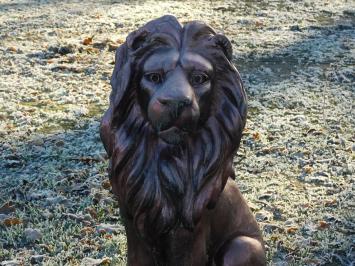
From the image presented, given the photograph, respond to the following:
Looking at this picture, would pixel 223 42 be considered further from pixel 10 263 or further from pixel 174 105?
pixel 10 263

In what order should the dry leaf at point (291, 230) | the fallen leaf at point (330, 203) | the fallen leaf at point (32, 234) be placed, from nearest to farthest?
the fallen leaf at point (32, 234) < the dry leaf at point (291, 230) < the fallen leaf at point (330, 203)

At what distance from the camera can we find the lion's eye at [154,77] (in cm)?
254

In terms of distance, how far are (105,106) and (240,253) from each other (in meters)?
3.91

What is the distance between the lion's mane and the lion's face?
0.04 meters

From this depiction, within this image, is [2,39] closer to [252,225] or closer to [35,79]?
[35,79]

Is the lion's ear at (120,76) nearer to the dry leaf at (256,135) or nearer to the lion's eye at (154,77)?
the lion's eye at (154,77)

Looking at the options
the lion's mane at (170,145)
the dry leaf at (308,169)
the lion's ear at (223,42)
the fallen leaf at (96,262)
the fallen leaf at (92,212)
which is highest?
the lion's ear at (223,42)

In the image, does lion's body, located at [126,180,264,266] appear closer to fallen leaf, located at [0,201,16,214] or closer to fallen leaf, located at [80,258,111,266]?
fallen leaf, located at [80,258,111,266]

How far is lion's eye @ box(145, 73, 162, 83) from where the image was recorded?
8.32 ft

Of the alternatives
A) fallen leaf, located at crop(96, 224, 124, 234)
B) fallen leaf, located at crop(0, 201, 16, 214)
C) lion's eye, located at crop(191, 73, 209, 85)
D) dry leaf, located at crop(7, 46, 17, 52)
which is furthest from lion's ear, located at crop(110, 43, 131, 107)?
dry leaf, located at crop(7, 46, 17, 52)

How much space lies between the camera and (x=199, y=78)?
2545 millimetres

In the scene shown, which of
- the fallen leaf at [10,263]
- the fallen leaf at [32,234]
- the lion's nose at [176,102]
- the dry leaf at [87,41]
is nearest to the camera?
the lion's nose at [176,102]

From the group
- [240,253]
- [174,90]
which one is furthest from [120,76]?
[240,253]

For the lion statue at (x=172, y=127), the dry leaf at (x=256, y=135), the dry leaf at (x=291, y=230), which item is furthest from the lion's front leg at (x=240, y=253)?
the dry leaf at (x=256, y=135)
